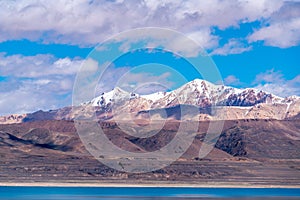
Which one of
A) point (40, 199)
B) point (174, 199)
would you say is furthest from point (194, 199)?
point (40, 199)

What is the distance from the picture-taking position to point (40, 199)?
128 m

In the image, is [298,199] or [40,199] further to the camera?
[298,199]

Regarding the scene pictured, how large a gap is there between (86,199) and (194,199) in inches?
820

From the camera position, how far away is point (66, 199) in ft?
424

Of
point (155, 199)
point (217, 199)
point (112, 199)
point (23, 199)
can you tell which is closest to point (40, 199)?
point (23, 199)

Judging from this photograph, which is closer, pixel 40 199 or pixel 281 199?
pixel 40 199

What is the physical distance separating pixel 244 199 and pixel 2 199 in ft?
156

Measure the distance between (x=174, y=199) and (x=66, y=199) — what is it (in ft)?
68.0

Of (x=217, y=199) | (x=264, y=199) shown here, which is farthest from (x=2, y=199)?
(x=264, y=199)

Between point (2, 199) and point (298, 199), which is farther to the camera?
point (298, 199)

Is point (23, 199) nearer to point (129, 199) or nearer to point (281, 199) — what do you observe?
point (129, 199)

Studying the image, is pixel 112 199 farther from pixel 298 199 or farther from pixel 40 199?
pixel 298 199

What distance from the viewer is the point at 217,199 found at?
13688 centimetres

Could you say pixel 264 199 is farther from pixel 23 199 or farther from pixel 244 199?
pixel 23 199
